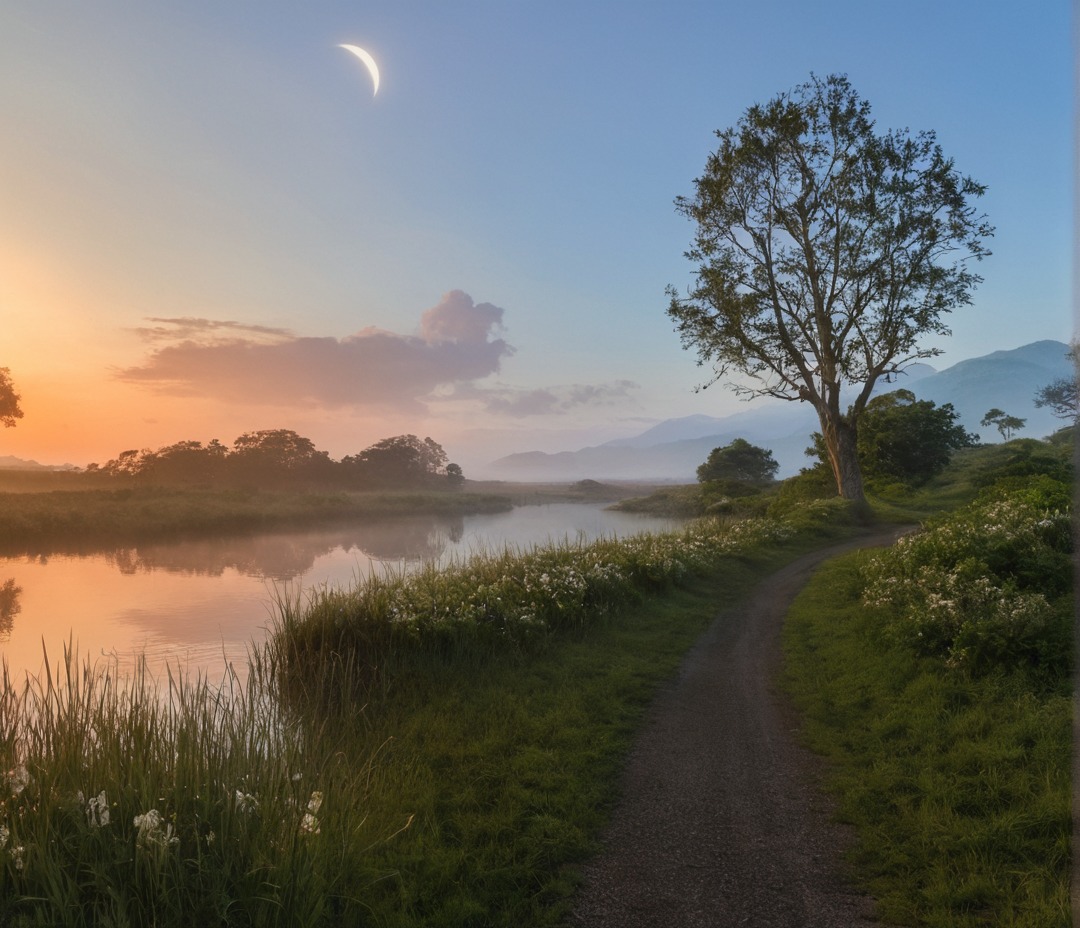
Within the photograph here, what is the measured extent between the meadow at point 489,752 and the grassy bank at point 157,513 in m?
27.6

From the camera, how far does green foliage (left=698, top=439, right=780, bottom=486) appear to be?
6725 cm

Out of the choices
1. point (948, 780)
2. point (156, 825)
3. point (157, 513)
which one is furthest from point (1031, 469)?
point (157, 513)

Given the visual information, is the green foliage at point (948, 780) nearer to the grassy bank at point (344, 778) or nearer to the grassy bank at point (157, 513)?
the grassy bank at point (344, 778)

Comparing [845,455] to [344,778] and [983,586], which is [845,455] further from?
[344,778]

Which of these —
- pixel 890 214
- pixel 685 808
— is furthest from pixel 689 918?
pixel 890 214

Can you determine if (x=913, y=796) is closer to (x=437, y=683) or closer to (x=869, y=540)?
(x=437, y=683)

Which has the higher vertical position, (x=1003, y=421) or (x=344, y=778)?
(x=1003, y=421)

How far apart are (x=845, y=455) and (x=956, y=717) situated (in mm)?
28635

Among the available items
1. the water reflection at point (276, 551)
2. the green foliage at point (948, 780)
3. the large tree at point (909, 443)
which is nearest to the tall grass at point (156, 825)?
the green foliage at point (948, 780)

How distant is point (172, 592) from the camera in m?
20.5

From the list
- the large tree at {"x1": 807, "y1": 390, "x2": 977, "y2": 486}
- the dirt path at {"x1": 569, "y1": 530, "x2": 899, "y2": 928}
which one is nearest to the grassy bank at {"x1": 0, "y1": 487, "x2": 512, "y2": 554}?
the dirt path at {"x1": 569, "y1": 530, "x2": 899, "y2": 928}

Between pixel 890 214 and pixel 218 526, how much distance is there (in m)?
40.2

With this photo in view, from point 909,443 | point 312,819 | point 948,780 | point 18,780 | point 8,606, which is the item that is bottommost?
point 948,780

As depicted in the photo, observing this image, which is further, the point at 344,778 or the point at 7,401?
the point at 7,401
